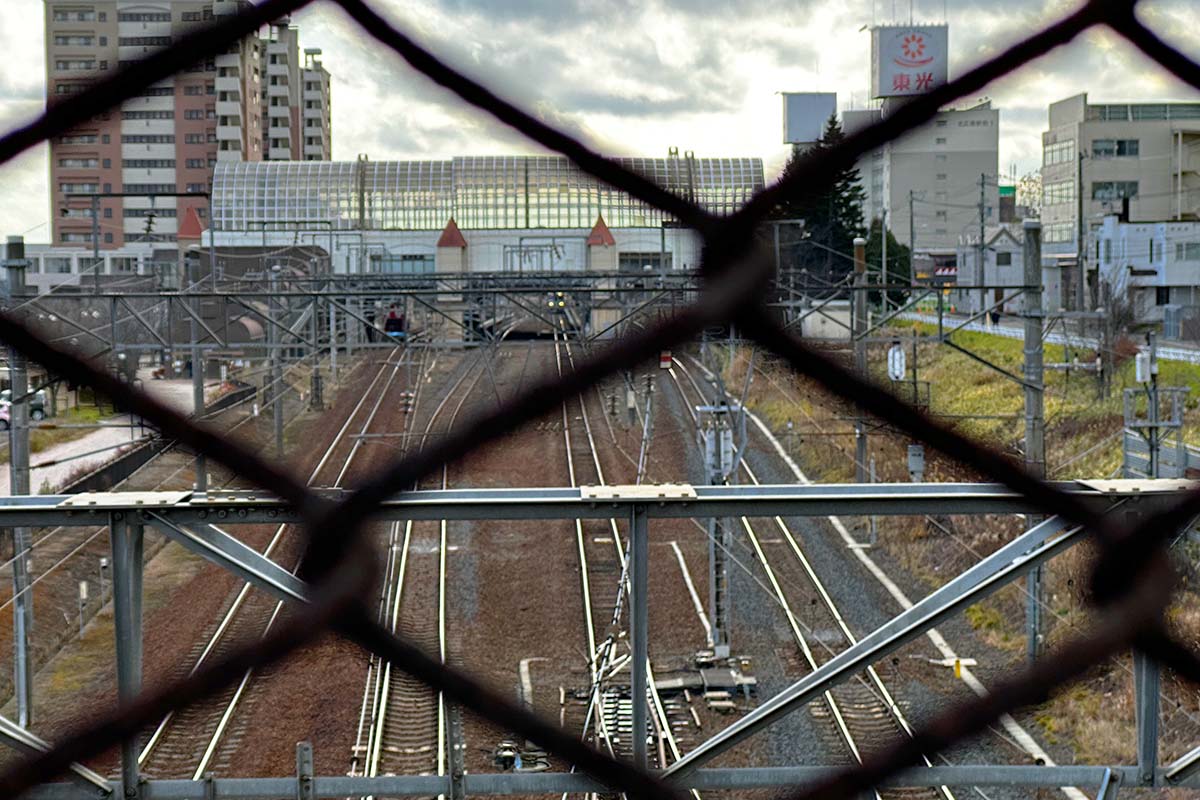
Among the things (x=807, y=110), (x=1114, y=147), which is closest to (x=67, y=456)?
(x=1114, y=147)

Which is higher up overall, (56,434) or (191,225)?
(191,225)

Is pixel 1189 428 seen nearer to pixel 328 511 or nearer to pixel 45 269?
pixel 328 511

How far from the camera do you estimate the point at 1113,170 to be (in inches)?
724

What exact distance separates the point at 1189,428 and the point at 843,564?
2.88 m

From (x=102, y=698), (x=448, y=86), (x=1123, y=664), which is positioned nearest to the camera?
(x=448, y=86)

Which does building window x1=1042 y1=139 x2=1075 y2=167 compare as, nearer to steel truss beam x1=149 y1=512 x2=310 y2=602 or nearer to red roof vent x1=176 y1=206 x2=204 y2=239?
steel truss beam x1=149 y1=512 x2=310 y2=602

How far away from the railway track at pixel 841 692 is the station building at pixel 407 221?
30.3 ft

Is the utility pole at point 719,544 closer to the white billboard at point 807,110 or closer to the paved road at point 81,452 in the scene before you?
the paved road at point 81,452

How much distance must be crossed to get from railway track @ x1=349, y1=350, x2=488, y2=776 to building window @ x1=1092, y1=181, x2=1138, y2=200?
483 inches

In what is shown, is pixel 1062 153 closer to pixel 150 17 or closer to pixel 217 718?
pixel 217 718

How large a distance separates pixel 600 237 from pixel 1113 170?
748 cm

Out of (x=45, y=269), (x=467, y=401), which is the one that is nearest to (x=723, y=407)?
(x=467, y=401)

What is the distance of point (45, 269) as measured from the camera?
2175cm

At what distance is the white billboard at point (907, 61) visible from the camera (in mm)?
684
